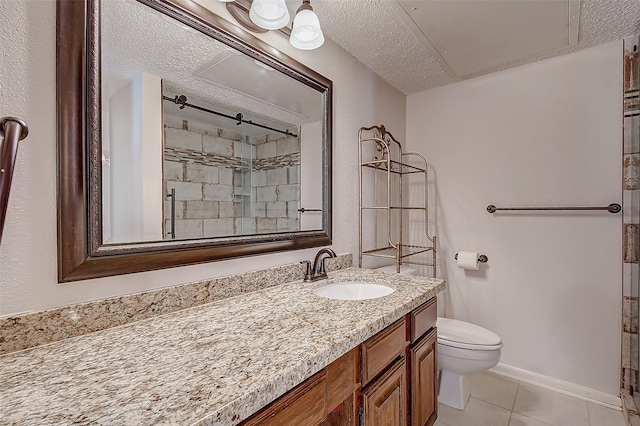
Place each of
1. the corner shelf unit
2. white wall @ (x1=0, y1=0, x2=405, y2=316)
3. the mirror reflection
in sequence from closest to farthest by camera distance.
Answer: white wall @ (x1=0, y1=0, x2=405, y2=316)
the mirror reflection
the corner shelf unit

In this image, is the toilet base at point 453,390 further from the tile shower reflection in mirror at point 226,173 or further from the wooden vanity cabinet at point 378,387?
the tile shower reflection in mirror at point 226,173

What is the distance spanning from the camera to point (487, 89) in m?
2.17

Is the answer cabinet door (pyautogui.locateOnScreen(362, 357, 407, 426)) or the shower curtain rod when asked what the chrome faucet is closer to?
cabinet door (pyautogui.locateOnScreen(362, 357, 407, 426))

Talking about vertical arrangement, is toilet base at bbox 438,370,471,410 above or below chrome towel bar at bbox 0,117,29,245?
below

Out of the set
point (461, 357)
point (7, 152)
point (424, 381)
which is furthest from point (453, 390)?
point (7, 152)

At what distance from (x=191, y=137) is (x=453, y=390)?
1.96 m

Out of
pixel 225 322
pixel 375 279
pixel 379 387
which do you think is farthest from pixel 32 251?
pixel 375 279

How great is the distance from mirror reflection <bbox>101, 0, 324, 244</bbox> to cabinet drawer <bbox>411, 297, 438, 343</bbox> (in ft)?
2.22

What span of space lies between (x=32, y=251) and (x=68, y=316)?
0.63ft

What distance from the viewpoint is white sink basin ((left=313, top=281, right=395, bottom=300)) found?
142 centimetres

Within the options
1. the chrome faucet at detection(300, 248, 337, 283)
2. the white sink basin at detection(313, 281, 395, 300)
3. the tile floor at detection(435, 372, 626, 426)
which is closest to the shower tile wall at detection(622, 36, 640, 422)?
Answer: the tile floor at detection(435, 372, 626, 426)

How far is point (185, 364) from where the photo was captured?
66 cm

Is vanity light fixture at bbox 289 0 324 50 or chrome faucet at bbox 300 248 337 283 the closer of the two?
vanity light fixture at bbox 289 0 324 50

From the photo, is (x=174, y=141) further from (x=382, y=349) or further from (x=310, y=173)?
(x=382, y=349)
